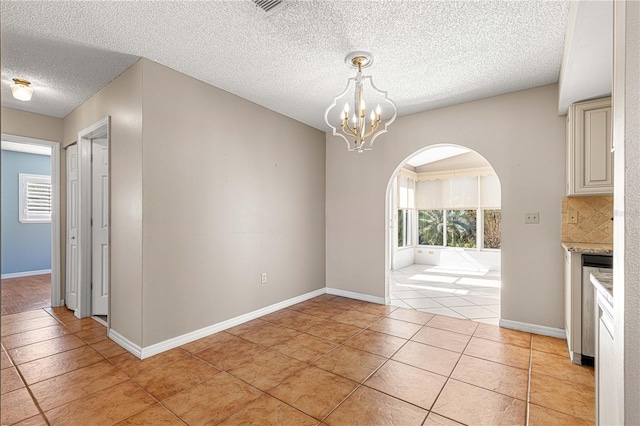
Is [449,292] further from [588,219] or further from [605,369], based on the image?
[605,369]

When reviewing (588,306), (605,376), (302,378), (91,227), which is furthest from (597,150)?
(91,227)

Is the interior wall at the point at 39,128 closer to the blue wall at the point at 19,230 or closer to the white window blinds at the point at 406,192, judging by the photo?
the blue wall at the point at 19,230

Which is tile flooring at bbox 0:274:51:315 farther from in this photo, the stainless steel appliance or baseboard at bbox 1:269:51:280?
the stainless steel appliance

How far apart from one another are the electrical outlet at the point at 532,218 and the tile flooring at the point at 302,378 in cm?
118

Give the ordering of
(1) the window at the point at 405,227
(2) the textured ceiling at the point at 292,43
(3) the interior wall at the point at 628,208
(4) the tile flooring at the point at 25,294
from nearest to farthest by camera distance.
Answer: (3) the interior wall at the point at 628,208
(2) the textured ceiling at the point at 292,43
(4) the tile flooring at the point at 25,294
(1) the window at the point at 405,227

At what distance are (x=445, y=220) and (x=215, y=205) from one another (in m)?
6.25

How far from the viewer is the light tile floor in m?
4.22

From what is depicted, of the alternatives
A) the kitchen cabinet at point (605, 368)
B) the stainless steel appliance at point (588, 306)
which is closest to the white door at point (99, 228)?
the kitchen cabinet at point (605, 368)

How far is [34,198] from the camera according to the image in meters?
6.64

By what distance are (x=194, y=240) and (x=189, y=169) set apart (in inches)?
27.8

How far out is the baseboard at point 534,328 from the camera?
3.35 meters

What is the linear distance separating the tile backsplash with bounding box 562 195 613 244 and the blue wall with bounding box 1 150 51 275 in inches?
343

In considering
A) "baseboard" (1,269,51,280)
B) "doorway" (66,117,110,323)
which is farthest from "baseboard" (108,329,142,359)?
"baseboard" (1,269,51,280)

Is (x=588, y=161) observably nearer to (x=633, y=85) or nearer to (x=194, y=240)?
(x=633, y=85)
